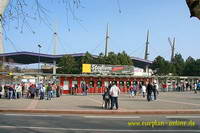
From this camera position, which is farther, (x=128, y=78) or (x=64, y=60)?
(x=64, y=60)

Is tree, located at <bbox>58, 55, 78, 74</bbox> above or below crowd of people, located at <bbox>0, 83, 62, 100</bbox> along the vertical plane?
above

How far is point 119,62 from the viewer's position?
73500mm

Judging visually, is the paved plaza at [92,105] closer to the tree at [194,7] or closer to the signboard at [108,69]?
the tree at [194,7]

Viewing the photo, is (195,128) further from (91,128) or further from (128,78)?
(128,78)

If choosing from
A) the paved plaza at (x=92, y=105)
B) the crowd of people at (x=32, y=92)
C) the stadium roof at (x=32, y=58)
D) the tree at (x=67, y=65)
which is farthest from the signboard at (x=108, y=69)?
the stadium roof at (x=32, y=58)

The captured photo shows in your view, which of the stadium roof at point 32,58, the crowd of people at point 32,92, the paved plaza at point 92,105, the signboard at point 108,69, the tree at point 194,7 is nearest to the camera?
the tree at point 194,7

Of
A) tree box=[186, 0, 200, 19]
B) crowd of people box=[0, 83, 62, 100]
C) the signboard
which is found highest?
the signboard

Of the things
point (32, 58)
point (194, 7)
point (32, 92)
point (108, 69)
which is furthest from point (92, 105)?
point (32, 58)

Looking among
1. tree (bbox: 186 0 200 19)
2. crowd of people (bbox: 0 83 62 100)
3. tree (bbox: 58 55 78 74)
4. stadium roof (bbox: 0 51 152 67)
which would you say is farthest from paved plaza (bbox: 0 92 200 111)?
stadium roof (bbox: 0 51 152 67)

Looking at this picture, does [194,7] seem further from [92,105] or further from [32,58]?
[32,58]

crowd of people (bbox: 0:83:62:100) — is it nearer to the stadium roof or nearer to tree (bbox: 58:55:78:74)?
tree (bbox: 58:55:78:74)

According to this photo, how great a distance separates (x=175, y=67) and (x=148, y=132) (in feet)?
240

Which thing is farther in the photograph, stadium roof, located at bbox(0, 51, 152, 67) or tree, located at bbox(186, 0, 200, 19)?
stadium roof, located at bbox(0, 51, 152, 67)

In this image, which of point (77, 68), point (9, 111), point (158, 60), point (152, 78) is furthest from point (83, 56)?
point (9, 111)
